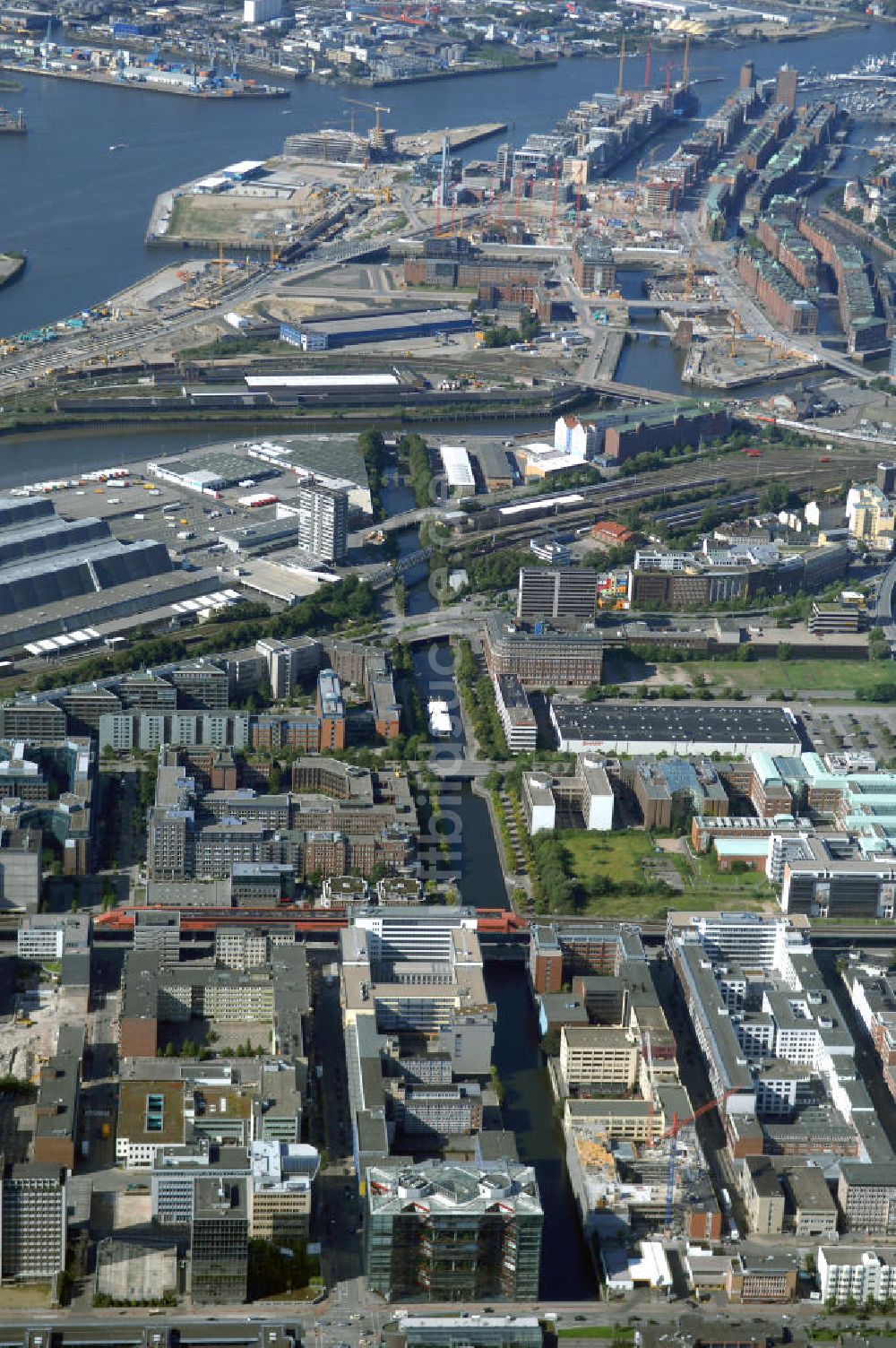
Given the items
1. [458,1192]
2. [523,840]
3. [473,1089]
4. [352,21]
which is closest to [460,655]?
[523,840]

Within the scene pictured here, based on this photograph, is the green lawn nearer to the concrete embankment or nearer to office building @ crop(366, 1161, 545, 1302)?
office building @ crop(366, 1161, 545, 1302)

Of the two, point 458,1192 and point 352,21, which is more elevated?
point 352,21

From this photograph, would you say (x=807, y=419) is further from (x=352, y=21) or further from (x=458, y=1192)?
(x=352, y=21)

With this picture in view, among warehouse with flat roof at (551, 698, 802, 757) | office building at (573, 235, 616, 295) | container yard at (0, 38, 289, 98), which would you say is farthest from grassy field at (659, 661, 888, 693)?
container yard at (0, 38, 289, 98)

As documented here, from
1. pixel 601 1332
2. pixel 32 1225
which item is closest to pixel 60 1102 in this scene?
pixel 32 1225

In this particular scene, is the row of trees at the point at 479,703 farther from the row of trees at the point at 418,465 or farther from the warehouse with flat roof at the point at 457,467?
the warehouse with flat roof at the point at 457,467

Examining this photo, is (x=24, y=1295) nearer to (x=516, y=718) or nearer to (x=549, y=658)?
(x=516, y=718)

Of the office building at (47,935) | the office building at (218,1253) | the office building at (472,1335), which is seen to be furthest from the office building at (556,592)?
the office building at (472,1335)
